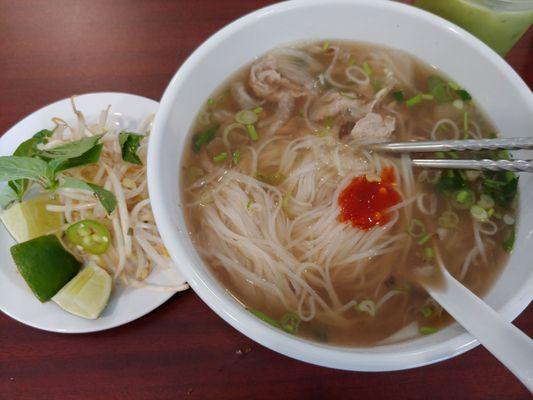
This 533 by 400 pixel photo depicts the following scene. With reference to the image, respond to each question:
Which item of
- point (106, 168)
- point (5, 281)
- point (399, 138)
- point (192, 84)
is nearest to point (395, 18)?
point (399, 138)

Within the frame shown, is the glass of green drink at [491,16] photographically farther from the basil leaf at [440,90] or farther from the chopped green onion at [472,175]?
the chopped green onion at [472,175]

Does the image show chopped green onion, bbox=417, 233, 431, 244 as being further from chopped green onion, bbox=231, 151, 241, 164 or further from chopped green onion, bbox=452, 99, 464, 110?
chopped green onion, bbox=231, 151, 241, 164

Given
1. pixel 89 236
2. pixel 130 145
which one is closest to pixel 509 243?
pixel 130 145

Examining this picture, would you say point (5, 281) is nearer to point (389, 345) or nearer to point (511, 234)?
point (389, 345)

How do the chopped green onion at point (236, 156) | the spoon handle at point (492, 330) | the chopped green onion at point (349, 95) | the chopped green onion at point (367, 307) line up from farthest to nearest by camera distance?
the chopped green onion at point (349, 95), the chopped green onion at point (236, 156), the chopped green onion at point (367, 307), the spoon handle at point (492, 330)

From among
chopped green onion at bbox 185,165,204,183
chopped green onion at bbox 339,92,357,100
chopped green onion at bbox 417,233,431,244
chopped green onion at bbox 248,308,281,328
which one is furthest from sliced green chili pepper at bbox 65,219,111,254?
chopped green onion at bbox 417,233,431,244

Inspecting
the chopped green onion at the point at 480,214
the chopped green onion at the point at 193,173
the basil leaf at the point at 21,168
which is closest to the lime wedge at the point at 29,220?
the basil leaf at the point at 21,168
